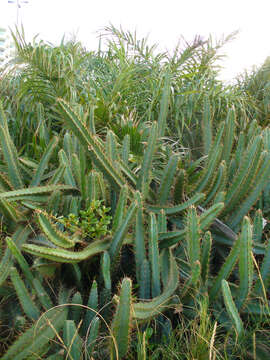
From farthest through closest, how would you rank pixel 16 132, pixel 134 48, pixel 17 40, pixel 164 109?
pixel 134 48, pixel 17 40, pixel 16 132, pixel 164 109

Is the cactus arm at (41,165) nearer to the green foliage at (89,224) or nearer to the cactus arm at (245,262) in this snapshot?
the green foliage at (89,224)

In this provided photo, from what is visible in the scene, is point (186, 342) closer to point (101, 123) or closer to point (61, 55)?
point (101, 123)

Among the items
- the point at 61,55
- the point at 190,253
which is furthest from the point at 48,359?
the point at 61,55

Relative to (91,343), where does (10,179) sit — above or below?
above

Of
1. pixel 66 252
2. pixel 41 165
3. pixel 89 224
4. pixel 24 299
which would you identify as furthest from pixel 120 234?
pixel 41 165

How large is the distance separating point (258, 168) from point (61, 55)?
2123 mm

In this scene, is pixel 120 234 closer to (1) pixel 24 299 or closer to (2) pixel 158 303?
(2) pixel 158 303

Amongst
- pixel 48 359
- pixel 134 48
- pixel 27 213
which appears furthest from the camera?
pixel 134 48

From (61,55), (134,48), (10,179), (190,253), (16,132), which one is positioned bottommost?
(190,253)

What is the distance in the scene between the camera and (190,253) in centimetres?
141

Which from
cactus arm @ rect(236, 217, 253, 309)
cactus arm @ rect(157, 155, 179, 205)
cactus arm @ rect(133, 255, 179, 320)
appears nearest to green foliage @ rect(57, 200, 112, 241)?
cactus arm @ rect(133, 255, 179, 320)

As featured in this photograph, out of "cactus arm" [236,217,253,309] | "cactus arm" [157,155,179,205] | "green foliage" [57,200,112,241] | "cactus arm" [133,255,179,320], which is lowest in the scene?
"cactus arm" [133,255,179,320]

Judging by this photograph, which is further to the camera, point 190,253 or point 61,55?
point 61,55

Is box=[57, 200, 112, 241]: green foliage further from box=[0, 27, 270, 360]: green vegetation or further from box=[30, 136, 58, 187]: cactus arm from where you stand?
box=[30, 136, 58, 187]: cactus arm
